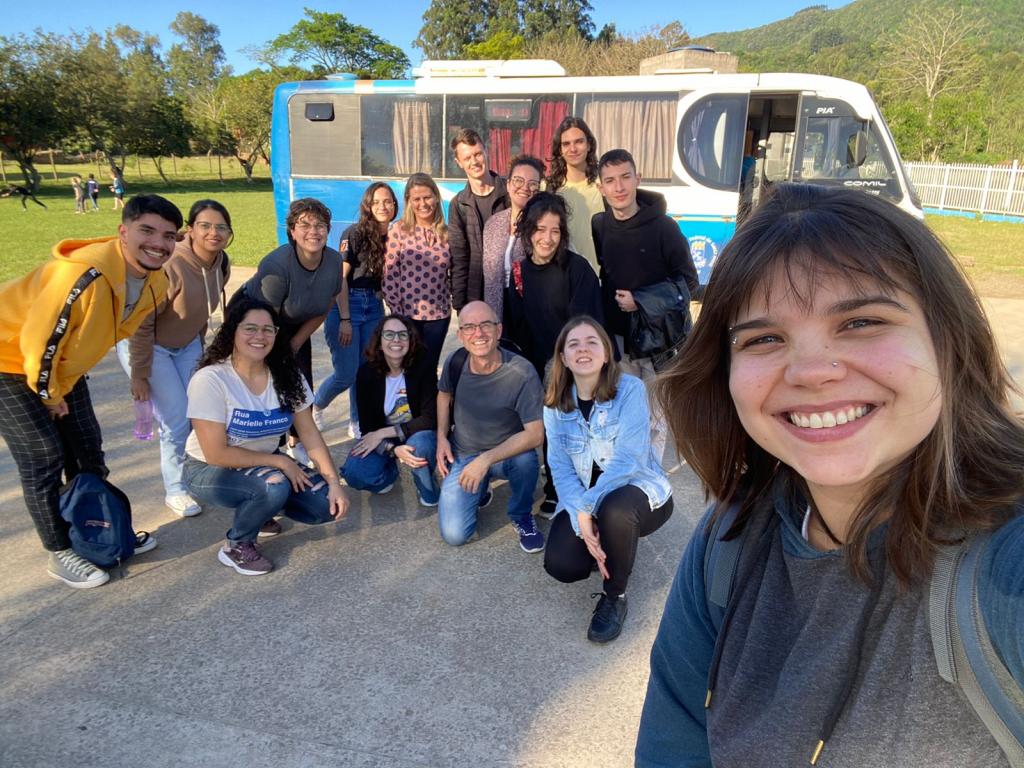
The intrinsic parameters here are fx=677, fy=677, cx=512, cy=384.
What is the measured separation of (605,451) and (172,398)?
2436mm

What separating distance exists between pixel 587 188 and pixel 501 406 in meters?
1.89

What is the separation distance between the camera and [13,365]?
9.46 ft

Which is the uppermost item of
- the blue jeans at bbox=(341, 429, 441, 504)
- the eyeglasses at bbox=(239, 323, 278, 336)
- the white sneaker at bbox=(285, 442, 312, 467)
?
the eyeglasses at bbox=(239, 323, 278, 336)

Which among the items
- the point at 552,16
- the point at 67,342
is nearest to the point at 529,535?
the point at 67,342

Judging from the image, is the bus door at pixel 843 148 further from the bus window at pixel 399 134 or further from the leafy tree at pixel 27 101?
the leafy tree at pixel 27 101

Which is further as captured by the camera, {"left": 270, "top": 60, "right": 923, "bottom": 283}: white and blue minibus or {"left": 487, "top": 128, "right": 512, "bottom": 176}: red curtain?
{"left": 487, "top": 128, "right": 512, "bottom": 176}: red curtain

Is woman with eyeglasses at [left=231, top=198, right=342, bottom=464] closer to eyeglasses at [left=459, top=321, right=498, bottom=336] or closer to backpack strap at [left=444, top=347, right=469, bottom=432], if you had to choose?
backpack strap at [left=444, top=347, right=469, bottom=432]

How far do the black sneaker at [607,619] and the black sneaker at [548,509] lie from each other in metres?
0.93

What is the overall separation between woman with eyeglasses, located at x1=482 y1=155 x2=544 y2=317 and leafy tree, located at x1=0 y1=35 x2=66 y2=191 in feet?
129

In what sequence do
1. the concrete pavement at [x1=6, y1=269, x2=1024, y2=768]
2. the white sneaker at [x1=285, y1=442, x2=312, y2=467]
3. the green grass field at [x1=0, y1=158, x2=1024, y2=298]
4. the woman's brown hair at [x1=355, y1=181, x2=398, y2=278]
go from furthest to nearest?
1. the green grass field at [x1=0, y1=158, x2=1024, y2=298]
2. the woman's brown hair at [x1=355, y1=181, x2=398, y2=278]
3. the white sneaker at [x1=285, y1=442, x2=312, y2=467]
4. the concrete pavement at [x1=6, y1=269, x2=1024, y2=768]

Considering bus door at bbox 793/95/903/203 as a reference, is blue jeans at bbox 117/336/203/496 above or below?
below

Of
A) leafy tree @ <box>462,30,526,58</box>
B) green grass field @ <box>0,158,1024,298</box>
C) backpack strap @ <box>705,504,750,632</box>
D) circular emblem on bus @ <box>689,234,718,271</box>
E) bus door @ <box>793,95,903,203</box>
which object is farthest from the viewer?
leafy tree @ <box>462,30,526,58</box>

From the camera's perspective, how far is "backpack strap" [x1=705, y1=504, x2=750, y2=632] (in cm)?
109

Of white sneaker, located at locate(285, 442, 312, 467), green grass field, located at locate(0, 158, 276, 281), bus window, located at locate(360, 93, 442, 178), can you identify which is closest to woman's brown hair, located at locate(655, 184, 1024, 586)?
white sneaker, located at locate(285, 442, 312, 467)
